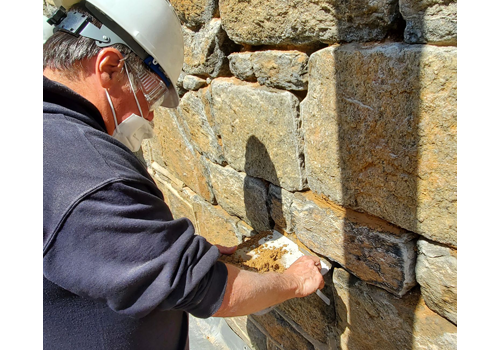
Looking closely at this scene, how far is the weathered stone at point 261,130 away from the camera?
5.52ft


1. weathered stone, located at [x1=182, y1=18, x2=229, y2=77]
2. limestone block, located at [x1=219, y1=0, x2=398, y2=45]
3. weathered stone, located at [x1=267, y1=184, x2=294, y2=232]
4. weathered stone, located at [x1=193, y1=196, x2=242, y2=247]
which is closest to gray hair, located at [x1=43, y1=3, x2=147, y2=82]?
limestone block, located at [x1=219, y1=0, x2=398, y2=45]

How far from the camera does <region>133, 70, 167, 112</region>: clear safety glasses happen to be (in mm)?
1439

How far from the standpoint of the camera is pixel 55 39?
4.38 feet

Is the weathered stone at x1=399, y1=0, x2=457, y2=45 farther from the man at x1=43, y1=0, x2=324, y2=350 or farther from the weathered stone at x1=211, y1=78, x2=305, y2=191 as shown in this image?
the man at x1=43, y1=0, x2=324, y2=350

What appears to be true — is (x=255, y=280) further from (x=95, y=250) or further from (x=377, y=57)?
(x=377, y=57)

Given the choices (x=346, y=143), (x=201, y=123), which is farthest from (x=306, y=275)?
(x=201, y=123)

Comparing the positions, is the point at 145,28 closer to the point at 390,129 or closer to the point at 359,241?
the point at 390,129

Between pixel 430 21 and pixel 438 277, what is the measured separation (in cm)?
82

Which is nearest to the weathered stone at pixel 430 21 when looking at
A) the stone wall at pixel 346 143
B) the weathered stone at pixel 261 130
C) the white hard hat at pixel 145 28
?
the stone wall at pixel 346 143

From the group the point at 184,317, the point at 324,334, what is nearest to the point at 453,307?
the point at 324,334

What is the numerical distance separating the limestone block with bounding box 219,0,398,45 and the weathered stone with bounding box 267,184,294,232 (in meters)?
0.74

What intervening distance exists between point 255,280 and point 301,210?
52cm

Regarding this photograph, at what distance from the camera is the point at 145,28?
1400mm

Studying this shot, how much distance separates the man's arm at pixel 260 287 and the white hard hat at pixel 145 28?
2.78 ft
